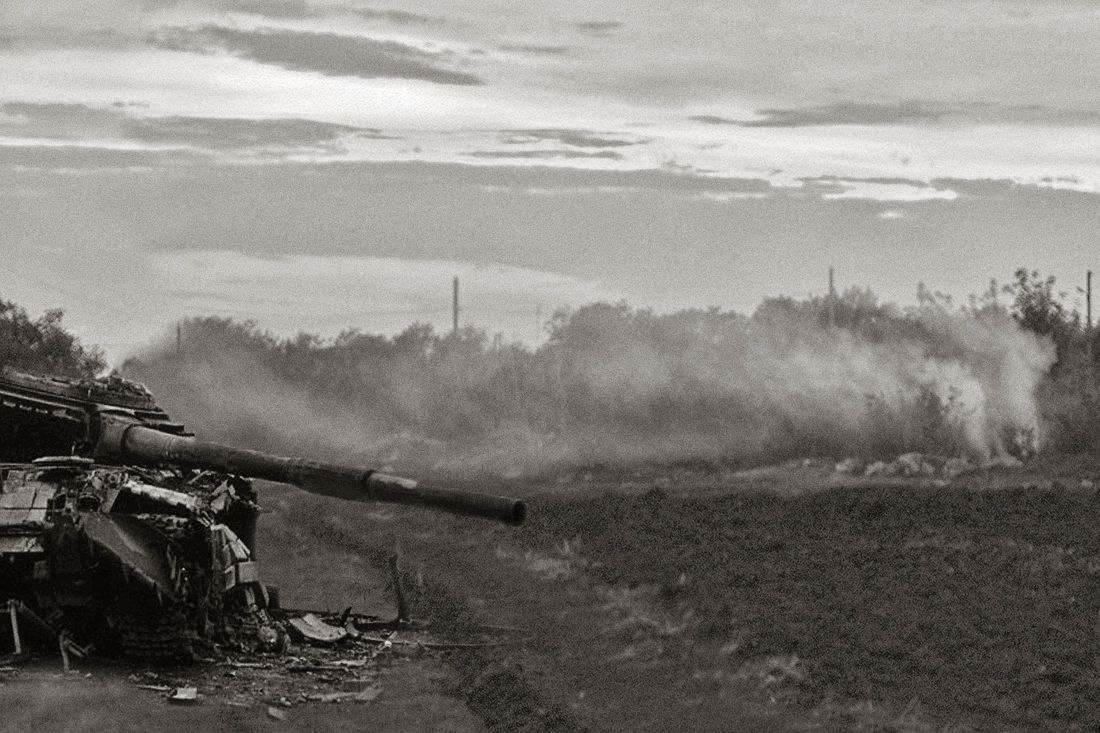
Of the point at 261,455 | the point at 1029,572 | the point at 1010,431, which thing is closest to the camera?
the point at 261,455

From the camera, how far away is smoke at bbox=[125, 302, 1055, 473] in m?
66.4

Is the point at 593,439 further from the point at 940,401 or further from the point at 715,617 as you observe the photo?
the point at 715,617

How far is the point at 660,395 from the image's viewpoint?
77.2 m

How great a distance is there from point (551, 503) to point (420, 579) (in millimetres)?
14949

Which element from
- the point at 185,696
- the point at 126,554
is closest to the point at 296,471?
the point at 185,696

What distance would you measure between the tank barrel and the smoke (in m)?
37.0

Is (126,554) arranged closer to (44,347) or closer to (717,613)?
(717,613)

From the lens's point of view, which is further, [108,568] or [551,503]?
[551,503]

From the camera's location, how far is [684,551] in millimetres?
41250

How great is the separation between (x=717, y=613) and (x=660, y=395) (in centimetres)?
4506

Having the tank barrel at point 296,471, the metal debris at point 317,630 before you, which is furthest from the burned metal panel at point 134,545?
the metal debris at point 317,630

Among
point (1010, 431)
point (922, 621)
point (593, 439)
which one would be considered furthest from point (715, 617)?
point (593, 439)

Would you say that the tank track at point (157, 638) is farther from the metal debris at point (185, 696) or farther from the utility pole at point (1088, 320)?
the utility pole at point (1088, 320)

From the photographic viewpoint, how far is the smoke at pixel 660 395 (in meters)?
66.4
